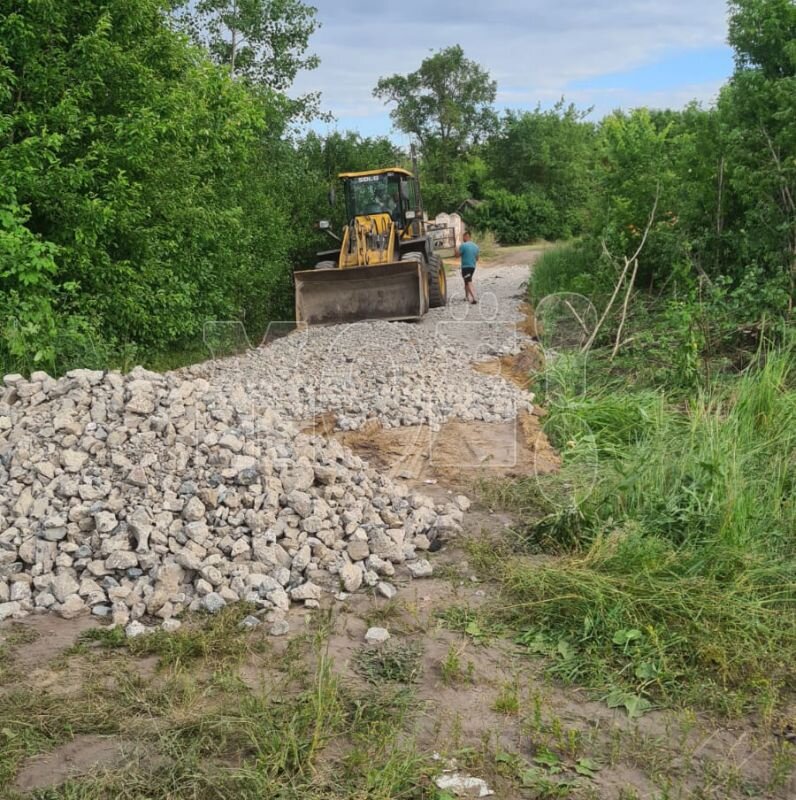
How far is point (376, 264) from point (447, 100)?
37012mm

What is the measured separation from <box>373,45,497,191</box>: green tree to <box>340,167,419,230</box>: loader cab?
104 ft

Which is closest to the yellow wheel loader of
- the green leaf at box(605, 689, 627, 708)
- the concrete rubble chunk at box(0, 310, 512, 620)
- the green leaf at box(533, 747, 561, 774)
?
the concrete rubble chunk at box(0, 310, 512, 620)

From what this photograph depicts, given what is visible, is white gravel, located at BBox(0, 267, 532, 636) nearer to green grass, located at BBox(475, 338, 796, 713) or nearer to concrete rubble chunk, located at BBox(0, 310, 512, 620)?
concrete rubble chunk, located at BBox(0, 310, 512, 620)

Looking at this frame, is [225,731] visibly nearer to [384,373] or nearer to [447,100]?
[384,373]

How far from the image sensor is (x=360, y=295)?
13.9 m

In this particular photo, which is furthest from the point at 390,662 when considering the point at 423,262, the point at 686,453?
the point at 423,262

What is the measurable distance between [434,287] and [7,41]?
8847mm

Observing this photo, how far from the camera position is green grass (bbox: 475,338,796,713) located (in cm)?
384

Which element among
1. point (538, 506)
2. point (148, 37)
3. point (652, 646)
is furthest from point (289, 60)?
point (652, 646)

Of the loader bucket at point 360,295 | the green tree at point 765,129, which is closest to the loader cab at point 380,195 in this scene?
the loader bucket at point 360,295

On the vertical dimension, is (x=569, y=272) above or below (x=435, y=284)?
above

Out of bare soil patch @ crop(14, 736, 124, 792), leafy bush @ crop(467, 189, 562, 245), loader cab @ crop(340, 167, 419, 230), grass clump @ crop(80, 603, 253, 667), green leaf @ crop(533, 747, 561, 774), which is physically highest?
leafy bush @ crop(467, 189, 562, 245)

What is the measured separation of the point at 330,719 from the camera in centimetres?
339

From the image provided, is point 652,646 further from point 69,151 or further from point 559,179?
point 559,179
